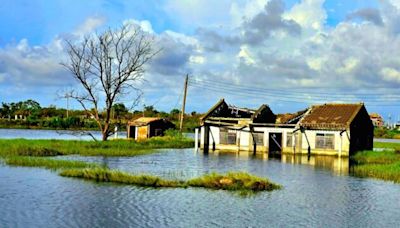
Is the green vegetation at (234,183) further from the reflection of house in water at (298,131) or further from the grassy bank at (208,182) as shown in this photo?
the reflection of house in water at (298,131)

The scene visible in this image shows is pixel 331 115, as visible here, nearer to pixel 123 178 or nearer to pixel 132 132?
pixel 132 132

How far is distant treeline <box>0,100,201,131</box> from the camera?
94.9m

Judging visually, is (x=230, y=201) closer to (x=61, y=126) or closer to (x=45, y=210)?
(x=45, y=210)

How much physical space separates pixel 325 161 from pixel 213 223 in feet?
87.3

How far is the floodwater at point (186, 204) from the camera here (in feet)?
55.0

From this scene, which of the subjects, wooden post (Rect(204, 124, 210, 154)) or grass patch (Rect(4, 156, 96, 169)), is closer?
grass patch (Rect(4, 156, 96, 169))

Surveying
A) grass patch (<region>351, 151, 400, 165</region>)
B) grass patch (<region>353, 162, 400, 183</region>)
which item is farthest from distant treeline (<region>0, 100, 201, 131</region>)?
grass patch (<region>353, 162, 400, 183</region>)

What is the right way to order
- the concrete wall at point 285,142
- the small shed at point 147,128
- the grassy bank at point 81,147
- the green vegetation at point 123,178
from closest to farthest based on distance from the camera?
the green vegetation at point 123,178
the grassy bank at point 81,147
the concrete wall at point 285,142
the small shed at point 147,128

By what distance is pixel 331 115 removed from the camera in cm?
5009

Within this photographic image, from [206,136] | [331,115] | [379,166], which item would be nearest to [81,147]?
[206,136]

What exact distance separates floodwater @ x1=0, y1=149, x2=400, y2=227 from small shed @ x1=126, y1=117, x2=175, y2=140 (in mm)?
34868

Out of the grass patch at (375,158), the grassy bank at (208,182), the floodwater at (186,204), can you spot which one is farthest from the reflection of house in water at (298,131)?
the grassy bank at (208,182)

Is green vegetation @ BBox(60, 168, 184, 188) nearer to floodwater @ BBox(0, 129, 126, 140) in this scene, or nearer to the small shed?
floodwater @ BBox(0, 129, 126, 140)

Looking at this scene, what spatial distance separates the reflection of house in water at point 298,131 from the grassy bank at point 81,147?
14.7ft
